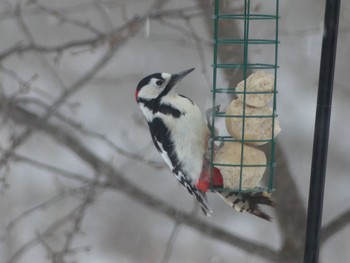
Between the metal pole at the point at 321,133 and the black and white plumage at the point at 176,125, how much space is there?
0.74 meters

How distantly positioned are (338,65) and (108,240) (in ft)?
6.35

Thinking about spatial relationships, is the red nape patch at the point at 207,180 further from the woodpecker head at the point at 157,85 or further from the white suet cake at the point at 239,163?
the woodpecker head at the point at 157,85

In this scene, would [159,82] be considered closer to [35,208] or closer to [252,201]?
[252,201]

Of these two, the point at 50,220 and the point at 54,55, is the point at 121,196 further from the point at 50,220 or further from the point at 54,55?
the point at 54,55

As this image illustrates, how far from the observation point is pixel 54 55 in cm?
396

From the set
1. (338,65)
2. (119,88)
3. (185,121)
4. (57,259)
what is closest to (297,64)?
(338,65)

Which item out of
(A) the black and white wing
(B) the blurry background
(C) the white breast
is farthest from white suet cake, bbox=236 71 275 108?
(B) the blurry background

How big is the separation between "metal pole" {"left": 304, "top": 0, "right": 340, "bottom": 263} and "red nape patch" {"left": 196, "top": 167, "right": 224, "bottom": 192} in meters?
0.66

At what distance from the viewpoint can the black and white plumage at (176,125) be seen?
2.50m

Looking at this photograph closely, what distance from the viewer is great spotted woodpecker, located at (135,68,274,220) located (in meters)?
2.50

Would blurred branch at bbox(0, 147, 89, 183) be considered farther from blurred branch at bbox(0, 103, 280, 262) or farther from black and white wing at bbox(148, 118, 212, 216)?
black and white wing at bbox(148, 118, 212, 216)

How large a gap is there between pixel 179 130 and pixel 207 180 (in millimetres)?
216

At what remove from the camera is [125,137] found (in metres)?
4.14

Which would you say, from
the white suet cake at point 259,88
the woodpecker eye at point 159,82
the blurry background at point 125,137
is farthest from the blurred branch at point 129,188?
the white suet cake at point 259,88
